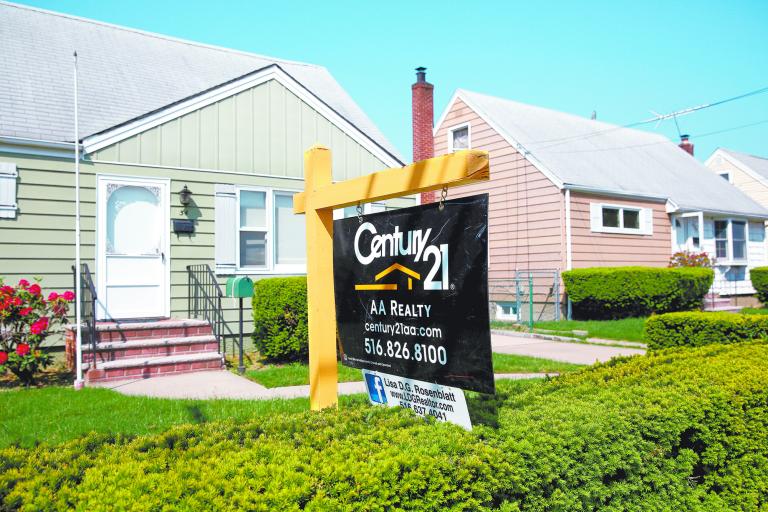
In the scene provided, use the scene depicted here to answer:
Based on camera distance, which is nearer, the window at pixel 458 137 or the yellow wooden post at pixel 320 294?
the yellow wooden post at pixel 320 294

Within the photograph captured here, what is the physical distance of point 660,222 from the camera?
63.0ft

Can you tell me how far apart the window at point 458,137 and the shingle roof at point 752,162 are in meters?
16.2

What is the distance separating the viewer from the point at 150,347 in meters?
8.84

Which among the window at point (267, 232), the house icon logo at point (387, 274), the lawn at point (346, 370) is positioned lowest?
the lawn at point (346, 370)

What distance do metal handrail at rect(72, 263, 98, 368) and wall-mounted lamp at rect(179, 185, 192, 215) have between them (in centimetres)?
179

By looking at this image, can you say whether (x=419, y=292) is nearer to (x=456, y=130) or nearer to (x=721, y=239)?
(x=456, y=130)

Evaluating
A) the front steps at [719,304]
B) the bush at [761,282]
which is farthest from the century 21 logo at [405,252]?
the bush at [761,282]

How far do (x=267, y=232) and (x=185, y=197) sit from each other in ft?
5.08

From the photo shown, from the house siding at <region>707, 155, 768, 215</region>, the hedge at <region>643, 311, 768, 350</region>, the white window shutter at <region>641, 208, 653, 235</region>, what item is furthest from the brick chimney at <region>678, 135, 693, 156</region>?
the hedge at <region>643, 311, 768, 350</region>

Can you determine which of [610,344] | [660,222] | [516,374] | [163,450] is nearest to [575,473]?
[163,450]

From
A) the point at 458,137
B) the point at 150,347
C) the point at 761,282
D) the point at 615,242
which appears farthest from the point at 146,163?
the point at 761,282

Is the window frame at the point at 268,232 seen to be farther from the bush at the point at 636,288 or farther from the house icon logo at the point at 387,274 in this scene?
the bush at the point at 636,288

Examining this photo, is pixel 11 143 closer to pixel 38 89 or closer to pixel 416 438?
pixel 38 89

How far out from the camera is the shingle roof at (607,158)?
18312mm
